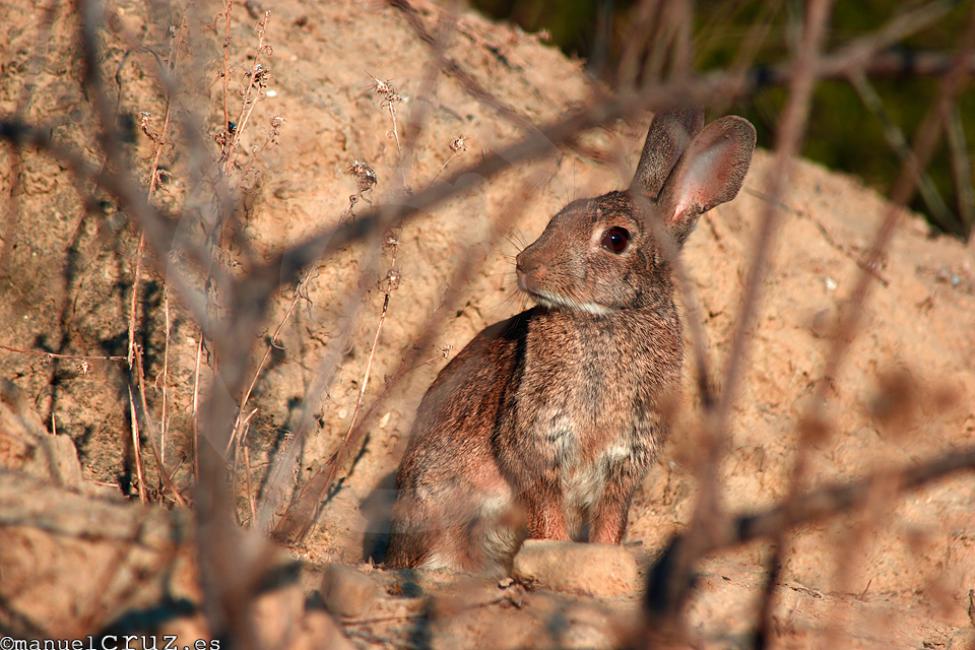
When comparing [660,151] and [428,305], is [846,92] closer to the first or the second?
[660,151]

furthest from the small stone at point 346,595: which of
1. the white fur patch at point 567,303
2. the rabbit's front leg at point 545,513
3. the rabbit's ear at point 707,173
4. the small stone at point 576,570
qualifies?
the rabbit's ear at point 707,173

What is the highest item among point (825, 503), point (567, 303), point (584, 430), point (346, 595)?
point (567, 303)

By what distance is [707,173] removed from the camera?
4.79 m

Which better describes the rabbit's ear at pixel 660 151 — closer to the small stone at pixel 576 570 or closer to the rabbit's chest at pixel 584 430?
the rabbit's chest at pixel 584 430

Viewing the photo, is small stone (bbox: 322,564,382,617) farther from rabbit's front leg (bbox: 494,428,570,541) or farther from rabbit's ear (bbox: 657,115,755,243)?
rabbit's ear (bbox: 657,115,755,243)

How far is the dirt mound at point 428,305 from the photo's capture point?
4.82 metres

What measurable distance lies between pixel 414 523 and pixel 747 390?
220 cm


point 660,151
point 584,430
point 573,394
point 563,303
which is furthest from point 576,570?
point 660,151

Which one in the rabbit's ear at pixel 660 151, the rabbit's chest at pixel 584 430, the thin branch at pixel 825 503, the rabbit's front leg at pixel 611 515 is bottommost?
the thin branch at pixel 825 503

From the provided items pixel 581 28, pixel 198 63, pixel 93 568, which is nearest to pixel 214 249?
pixel 198 63

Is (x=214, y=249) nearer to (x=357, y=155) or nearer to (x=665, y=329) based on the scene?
(x=357, y=155)

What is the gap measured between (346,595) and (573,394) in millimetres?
1491

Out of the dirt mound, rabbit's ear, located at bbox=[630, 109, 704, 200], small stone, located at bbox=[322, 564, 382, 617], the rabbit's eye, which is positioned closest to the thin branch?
small stone, located at bbox=[322, 564, 382, 617]

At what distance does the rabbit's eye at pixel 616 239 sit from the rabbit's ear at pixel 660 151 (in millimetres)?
351
